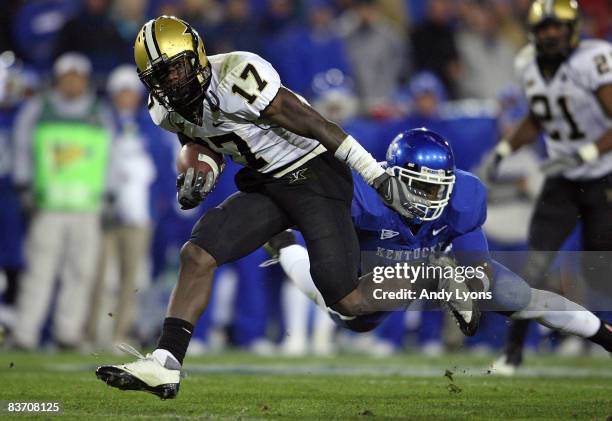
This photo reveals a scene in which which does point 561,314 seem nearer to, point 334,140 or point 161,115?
point 334,140

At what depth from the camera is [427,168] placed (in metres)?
5.66

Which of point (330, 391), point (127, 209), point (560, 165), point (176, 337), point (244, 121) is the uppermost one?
point (127, 209)

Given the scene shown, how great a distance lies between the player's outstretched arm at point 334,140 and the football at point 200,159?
44 centimetres

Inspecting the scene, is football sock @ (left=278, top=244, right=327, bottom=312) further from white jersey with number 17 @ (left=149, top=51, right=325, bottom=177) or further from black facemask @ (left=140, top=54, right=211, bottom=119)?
black facemask @ (left=140, top=54, right=211, bottom=119)

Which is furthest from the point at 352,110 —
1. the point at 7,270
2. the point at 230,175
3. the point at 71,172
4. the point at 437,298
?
→ the point at 437,298

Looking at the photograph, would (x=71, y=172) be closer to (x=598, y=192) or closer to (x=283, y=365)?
(x=283, y=365)

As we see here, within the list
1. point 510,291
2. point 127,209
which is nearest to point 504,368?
point 510,291

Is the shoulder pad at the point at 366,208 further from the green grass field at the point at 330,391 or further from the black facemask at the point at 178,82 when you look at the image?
the black facemask at the point at 178,82

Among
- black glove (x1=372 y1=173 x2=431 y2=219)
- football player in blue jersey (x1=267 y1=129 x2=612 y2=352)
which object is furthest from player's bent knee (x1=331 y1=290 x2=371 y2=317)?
black glove (x1=372 y1=173 x2=431 y2=219)

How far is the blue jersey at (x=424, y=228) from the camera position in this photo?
19.5 feet

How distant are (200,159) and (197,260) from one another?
20.8 inches

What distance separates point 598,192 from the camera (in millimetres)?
7191

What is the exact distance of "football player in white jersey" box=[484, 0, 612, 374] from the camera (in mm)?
7121

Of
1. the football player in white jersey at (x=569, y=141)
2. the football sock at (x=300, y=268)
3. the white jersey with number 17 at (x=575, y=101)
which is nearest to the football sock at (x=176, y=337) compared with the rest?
the football sock at (x=300, y=268)
